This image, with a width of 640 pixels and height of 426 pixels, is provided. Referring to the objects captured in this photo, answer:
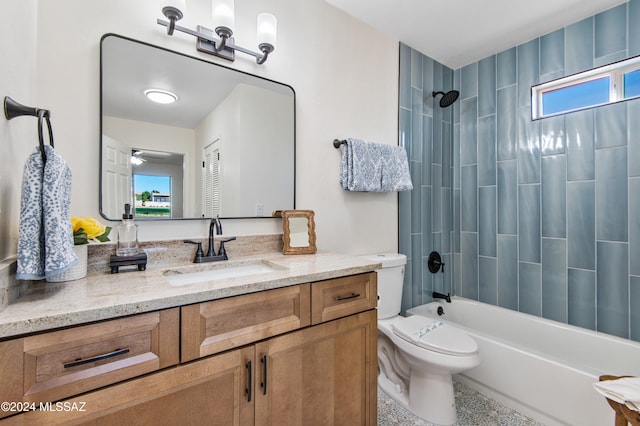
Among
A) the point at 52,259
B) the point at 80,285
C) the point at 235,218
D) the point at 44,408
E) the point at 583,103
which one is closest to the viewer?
the point at 44,408

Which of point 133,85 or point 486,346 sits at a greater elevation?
point 133,85

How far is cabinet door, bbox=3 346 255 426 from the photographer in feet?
2.25

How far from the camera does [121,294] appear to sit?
83cm

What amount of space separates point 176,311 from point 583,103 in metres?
2.83

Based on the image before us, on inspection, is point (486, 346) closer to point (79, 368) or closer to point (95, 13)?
point (79, 368)

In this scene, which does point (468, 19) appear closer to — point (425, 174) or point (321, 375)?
point (425, 174)

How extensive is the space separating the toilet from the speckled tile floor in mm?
50

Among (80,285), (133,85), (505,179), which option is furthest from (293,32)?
(505,179)

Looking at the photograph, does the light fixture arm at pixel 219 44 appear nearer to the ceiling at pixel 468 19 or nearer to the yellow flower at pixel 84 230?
the ceiling at pixel 468 19

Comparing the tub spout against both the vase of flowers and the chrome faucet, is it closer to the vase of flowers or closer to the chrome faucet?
the chrome faucet

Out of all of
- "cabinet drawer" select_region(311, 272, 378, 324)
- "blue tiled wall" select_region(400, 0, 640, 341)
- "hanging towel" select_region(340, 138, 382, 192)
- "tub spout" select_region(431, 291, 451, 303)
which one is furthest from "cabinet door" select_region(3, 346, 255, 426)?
"tub spout" select_region(431, 291, 451, 303)

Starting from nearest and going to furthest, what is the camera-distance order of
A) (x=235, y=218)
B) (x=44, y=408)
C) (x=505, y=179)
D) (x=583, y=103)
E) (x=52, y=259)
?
(x=44, y=408) → (x=52, y=259) → (x=235, y=218) → (x=583, y=103) → (x=505, y=179)

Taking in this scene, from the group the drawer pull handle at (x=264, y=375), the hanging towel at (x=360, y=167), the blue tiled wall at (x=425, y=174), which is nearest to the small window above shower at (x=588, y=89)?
the blue tiled wall at (x=425, y=174)

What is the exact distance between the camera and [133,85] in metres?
1.27
